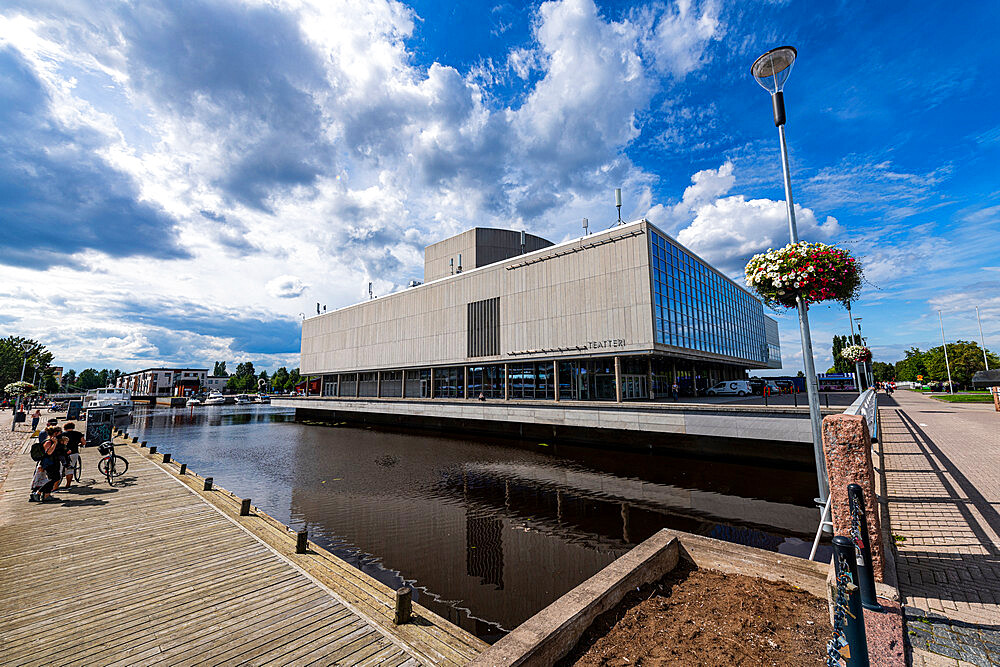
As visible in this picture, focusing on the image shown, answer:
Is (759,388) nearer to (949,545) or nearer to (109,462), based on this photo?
(949,545)

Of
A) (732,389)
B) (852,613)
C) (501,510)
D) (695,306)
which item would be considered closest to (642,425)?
(501,510)

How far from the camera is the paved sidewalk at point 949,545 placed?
4.34 m

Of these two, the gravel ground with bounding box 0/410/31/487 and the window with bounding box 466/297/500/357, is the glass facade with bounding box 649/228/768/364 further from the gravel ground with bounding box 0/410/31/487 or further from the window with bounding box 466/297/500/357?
the gravel ground with bounding box 0/410/31/487

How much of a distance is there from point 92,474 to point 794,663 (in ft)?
69.7

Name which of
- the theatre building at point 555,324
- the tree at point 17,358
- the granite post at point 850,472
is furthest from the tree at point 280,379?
the granite post at point 850,472

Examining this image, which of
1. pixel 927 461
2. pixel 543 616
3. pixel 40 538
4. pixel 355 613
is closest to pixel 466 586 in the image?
pixel 355 613

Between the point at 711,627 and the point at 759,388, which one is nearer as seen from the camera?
the point at 711,627

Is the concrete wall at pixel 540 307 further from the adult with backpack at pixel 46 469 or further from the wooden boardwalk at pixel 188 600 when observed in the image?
the adult with backpack at pixel 46 469

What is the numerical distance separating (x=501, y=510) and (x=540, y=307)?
25.4m

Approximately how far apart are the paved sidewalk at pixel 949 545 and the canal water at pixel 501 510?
280cm

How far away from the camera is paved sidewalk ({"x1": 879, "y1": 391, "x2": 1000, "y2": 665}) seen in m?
4.34

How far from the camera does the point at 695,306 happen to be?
4041cm

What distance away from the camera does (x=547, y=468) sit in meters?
21.1

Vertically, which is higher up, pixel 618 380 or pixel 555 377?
pixel 555 377
